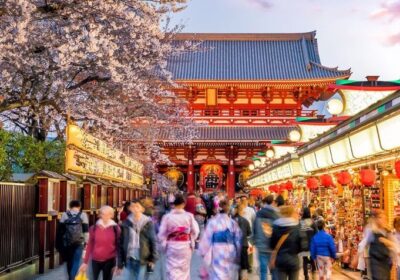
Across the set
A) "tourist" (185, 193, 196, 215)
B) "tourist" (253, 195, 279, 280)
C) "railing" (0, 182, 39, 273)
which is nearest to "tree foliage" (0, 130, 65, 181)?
"railing" (0, 182, 39, 273)

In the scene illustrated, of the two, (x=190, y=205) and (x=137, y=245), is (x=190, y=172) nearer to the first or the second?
(x=190, y=205)

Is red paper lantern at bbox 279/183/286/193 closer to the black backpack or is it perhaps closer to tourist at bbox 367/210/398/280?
the black backpack

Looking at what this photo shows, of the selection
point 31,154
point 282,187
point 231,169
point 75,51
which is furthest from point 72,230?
point 231,169

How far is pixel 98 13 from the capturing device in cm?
1560

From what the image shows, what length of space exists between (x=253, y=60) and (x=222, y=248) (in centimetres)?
4313

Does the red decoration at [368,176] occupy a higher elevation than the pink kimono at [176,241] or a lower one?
higher

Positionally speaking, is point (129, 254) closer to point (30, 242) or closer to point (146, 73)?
point (30, 242)

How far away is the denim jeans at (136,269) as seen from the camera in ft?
34.5

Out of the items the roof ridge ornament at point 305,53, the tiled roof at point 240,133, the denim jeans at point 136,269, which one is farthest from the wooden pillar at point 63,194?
the roof ridge ornament at point 305,53

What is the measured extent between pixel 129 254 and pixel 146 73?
14.9 metres

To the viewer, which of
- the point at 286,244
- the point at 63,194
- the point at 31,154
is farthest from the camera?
the point at 31,154

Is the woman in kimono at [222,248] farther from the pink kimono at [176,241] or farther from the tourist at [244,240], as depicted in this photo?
the pink kimono at [176,241]

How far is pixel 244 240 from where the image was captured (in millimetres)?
11531

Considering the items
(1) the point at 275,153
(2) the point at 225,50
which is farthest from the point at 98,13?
(2) the point at 225,50
